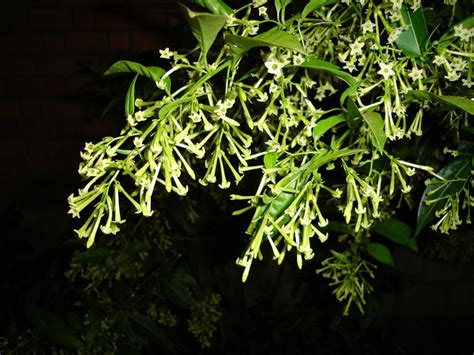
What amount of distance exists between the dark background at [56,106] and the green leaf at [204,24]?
150 cm

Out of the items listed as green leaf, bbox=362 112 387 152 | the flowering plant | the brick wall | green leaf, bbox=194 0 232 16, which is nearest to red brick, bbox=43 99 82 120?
the brick wall

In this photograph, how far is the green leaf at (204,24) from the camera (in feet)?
1.07

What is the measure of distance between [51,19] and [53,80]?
213mm

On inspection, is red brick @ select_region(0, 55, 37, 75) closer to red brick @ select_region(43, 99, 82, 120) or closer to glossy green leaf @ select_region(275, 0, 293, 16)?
red brick @ select_region(43, 99, 82, 120)

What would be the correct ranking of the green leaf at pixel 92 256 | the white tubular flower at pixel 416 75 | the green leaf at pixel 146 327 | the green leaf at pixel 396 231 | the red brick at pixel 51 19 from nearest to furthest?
1. the white tubular flower at pixel 416 75
2. the green leaf at pixel 396 231
3. the green leaf at pixel 92 256
4. the green leaf at pixel 146 327
5. the red brick at pixel 51 19

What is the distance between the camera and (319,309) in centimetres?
148

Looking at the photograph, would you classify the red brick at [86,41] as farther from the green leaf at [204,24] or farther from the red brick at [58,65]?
the green leaf at [204,24]

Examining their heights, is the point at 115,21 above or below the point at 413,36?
above

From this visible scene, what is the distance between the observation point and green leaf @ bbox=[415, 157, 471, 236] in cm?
58

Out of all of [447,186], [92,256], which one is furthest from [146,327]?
[447,186]

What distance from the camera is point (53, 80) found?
1942 mm

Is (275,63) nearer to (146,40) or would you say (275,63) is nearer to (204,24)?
(204,24)

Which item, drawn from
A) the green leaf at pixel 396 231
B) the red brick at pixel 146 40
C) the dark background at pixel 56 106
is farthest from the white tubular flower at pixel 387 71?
the red brick at pixel 146 40

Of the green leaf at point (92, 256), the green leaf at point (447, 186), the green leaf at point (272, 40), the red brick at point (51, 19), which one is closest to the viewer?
the green leaf at point (272, 40)
